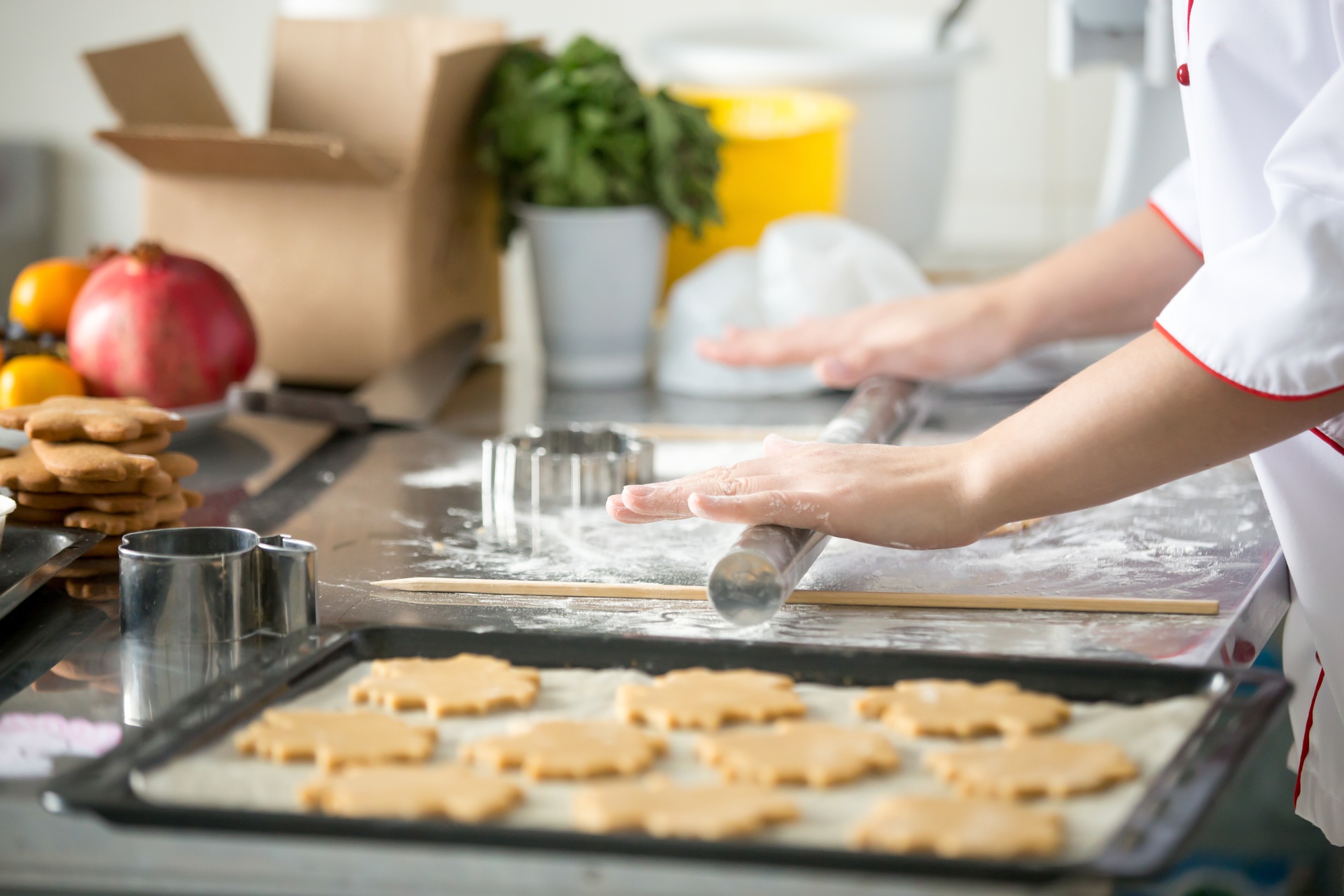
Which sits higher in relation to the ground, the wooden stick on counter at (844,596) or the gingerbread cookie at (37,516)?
the gingerbread cookie at (37,516)

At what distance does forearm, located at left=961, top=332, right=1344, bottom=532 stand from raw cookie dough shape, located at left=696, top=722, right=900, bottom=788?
23cm

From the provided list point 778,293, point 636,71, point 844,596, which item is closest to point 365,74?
point 778,293

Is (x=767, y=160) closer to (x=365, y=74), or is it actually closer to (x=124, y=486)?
(x=365, y=74)

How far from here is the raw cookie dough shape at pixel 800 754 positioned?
0.55m

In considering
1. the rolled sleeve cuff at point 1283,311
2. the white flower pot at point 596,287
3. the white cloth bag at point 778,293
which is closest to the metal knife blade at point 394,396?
the white flower pot at point 596,287

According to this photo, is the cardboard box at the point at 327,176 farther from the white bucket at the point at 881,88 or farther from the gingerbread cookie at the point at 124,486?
the gingerbread cookie at the point at 124,486

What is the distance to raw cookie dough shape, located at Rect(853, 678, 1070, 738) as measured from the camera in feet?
1.94

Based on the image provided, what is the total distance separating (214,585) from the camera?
0.69 m

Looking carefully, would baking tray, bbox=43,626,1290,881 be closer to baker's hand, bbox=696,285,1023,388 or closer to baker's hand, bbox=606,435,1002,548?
baker's hand, bbox=606,435,1002,548

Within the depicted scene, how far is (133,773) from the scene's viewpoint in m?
0.53

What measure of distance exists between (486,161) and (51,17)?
1.68m

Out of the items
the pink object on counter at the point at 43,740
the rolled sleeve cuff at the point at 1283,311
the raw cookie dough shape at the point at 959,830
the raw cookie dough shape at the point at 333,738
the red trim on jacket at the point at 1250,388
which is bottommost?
the pink object on counter at the point at 43,740

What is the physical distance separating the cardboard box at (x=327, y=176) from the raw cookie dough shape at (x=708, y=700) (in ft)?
2.64

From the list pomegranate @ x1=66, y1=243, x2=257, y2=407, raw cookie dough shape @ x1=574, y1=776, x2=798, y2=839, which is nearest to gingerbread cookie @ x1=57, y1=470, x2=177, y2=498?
pomegranate @ x1=66, y1=243, x2=257, y2=407
